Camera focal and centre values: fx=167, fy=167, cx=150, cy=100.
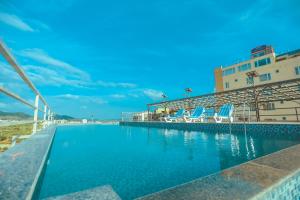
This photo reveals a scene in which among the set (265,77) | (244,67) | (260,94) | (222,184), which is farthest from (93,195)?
(244,67)

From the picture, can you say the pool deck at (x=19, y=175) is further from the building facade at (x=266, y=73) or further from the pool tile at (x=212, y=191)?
the building facade at (x=266, y=73)

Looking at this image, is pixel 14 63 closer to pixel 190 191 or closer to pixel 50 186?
pixel 50 186

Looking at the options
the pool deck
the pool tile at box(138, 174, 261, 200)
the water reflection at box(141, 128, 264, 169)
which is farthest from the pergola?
the pool deck

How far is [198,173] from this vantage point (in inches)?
86.7

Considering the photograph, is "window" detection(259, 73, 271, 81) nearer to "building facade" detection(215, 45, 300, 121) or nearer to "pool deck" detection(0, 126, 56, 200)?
"building facade" detection(215, 45, 300, 121)

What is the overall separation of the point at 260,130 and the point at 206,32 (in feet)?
135

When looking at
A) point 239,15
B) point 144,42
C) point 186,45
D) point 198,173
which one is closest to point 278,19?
point 239,15

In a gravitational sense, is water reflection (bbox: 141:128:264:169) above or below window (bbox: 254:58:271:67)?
below

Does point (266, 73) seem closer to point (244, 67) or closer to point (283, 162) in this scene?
point (244, 67)

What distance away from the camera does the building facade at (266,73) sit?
57.8 feet

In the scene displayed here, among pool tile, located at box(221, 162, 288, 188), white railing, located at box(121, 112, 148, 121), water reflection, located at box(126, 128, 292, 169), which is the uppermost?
white railing, located at box(121, 112, 148, 121)

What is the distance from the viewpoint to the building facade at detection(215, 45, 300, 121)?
1762 cm

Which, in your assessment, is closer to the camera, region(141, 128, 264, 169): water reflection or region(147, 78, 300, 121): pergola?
region(141, 128, 264, 169): water reflection

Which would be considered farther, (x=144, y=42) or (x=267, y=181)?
(x=144, y=42)
